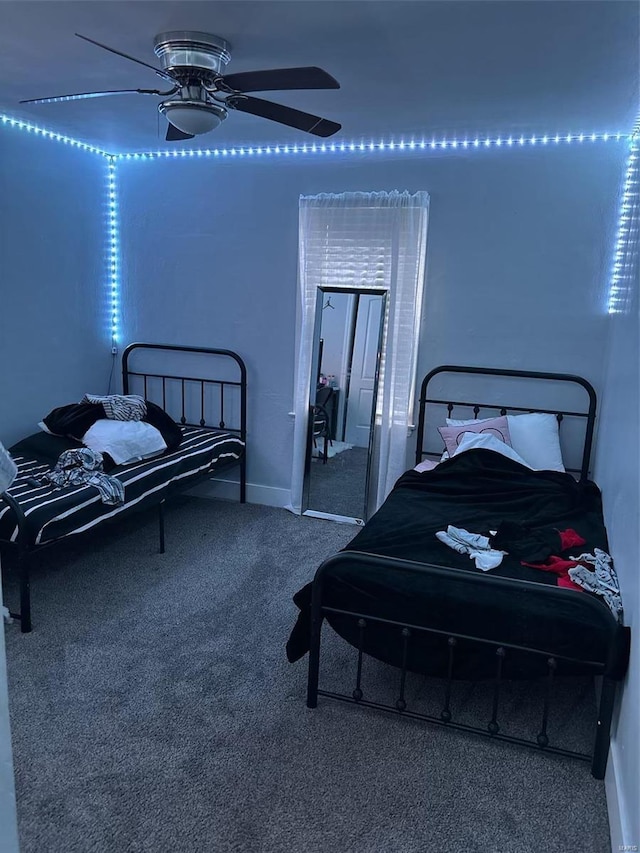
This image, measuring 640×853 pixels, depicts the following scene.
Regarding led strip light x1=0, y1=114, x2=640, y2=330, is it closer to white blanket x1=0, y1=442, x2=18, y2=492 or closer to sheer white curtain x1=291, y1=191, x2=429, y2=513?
sheer white curtain x1=291, y1=191, x2=429, y2=513

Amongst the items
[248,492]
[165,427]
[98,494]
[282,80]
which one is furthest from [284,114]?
[248,492]

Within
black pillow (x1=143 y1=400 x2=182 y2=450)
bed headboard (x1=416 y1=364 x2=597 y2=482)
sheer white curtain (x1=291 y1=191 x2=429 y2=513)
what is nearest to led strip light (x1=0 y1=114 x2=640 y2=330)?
sheer white curtain (x1=291 y1=191 x2=429 y2=513)

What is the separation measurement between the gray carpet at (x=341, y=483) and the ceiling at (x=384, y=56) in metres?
2.09

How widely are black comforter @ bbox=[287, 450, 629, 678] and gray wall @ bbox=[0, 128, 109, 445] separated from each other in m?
2.53

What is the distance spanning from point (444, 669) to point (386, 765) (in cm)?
37

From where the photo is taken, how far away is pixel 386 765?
2016 mm

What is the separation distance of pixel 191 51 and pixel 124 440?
2.04m

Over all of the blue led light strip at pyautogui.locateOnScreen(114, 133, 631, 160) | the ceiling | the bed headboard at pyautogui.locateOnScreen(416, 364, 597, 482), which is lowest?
the bed headboard at pyautogui.locateOnScreen(416, 364, 597, 482)

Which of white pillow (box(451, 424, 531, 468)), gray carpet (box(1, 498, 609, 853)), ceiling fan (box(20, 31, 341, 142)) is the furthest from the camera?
white pillow (box(451, 424, 531, 468))

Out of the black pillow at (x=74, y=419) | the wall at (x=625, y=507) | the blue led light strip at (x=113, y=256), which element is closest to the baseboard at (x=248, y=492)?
the black pillow at (x=74, y=419)

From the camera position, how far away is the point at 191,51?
2.37m

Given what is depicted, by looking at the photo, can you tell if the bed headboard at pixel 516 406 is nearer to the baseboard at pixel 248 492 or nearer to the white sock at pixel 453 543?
the baseboard at pixel 248 492

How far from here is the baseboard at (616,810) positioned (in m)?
1.60

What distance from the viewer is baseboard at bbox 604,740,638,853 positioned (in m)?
1.60
